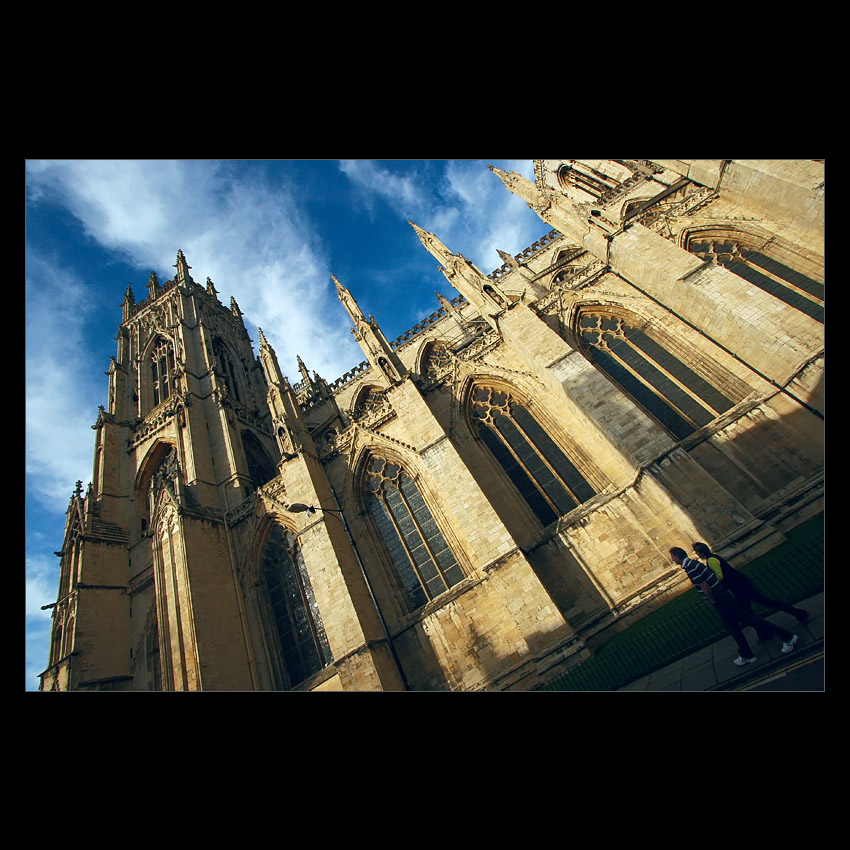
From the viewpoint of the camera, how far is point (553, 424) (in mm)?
14531

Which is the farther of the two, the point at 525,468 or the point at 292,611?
the point at 292,611

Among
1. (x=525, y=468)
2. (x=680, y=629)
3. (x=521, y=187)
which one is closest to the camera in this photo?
(x=680, y=629)

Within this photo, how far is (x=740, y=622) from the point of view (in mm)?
5832

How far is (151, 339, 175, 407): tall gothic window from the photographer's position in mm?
25516

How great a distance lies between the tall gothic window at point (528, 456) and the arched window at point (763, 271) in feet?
26.0

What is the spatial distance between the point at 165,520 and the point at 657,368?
1765cm

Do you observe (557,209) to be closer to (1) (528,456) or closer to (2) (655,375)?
(2) (655,375)

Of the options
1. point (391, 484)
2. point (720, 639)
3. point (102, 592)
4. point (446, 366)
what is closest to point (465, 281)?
point (446, 366)

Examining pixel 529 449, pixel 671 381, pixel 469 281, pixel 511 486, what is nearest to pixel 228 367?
pixel 469 281
